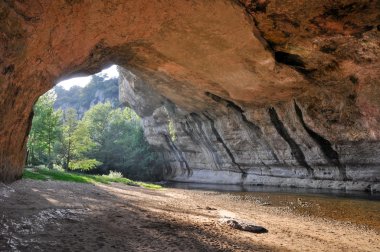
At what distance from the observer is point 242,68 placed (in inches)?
631

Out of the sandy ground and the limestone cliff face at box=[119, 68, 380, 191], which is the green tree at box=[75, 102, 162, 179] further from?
the sandy ground

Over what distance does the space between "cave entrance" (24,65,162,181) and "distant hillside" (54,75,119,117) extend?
32554 millimetres

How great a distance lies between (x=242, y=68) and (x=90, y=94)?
306 feet

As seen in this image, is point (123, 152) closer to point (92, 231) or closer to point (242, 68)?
point (242, 68)

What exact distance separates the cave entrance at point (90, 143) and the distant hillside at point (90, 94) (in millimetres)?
32554

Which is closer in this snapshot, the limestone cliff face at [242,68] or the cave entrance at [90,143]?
the limestone cliff face at [242,68]

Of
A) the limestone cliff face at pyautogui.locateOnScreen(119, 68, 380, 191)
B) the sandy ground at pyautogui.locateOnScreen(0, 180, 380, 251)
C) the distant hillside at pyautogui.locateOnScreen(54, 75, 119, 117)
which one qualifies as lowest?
the sandy ground at pyautogui.locateOnScreen(0, 180, 380, 251)

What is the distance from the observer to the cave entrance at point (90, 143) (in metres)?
26.9

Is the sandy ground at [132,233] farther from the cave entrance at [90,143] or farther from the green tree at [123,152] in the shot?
the green tree at [123,152]

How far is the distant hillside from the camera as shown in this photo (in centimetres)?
9412


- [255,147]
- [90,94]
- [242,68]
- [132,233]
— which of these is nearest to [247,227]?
[132,233]

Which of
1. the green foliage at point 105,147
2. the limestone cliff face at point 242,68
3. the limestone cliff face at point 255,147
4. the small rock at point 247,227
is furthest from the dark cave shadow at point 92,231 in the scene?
the green foliage at point 105,147

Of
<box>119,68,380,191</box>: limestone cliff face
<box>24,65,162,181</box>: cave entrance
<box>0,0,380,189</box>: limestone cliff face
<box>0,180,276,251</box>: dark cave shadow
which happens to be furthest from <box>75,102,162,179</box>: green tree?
<box>0,180,276,251</box>: dark cave shadow

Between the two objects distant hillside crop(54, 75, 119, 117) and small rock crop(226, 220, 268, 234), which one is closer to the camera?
small rock crop(226, 220, 268, 234)
